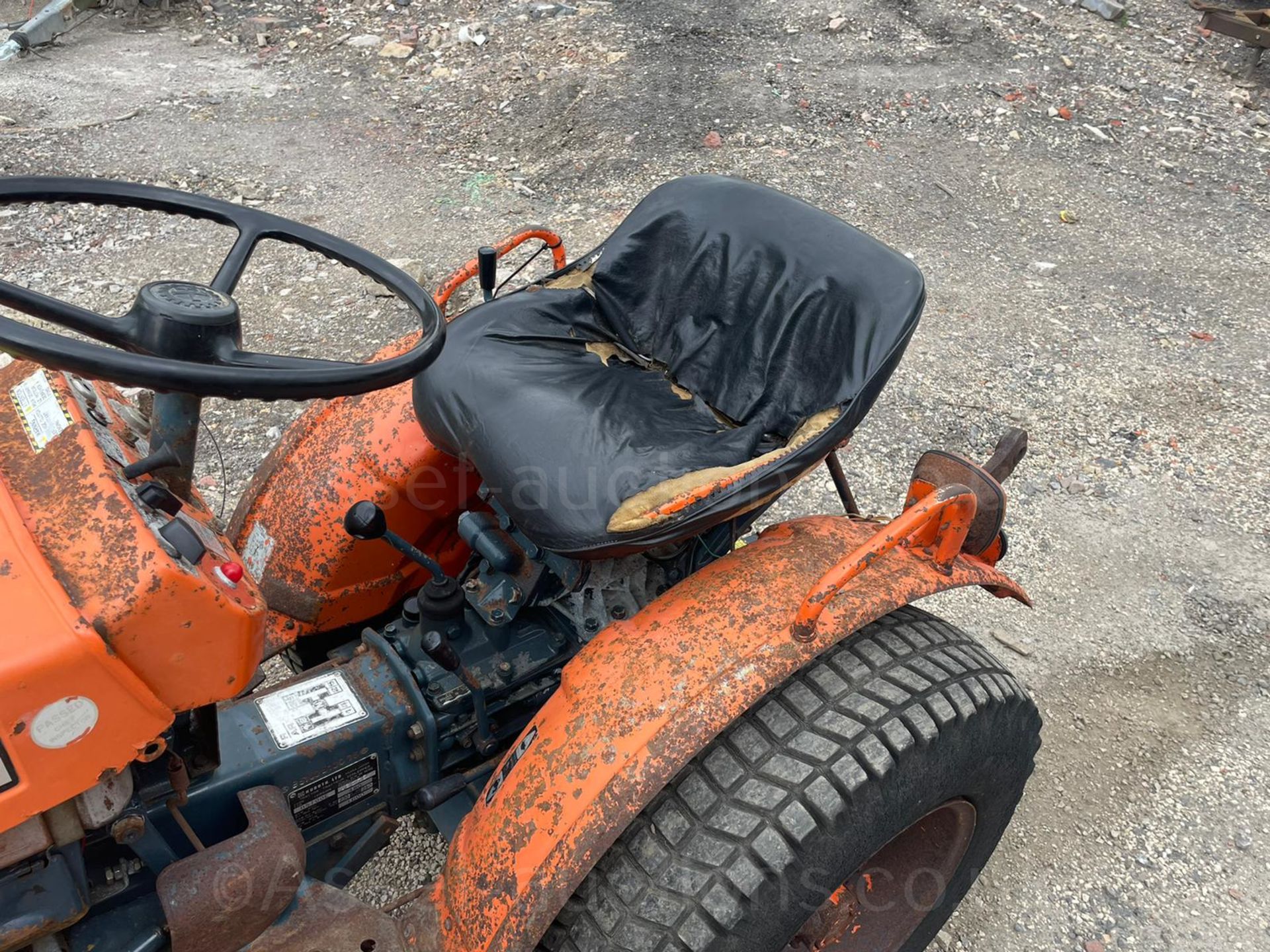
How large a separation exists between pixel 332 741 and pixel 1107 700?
198 centimetres

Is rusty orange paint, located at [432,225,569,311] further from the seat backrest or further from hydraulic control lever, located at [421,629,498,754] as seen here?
hydraulic control lever, located at [421,629,498,754]

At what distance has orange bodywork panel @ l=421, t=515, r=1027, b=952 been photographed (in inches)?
52.8

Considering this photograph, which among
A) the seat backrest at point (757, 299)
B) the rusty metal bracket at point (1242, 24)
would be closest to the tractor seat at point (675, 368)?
the seat backrest at point (757, 299)

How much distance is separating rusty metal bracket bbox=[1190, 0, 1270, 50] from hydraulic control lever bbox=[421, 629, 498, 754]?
5.87 m

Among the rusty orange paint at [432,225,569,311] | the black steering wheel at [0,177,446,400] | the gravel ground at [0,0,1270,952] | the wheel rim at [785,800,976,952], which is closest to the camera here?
the black steering wheel at [0,177,446,400]

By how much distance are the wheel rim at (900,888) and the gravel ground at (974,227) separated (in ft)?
0.96

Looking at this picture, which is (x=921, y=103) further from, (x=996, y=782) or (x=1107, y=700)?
(x=996, y=782)

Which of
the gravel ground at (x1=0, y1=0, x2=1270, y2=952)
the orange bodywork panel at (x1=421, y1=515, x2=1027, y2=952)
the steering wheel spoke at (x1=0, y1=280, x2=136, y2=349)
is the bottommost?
the gravel ground at (x1=0, y1=0, x2=1270, y2=952)

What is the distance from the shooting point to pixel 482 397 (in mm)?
1723

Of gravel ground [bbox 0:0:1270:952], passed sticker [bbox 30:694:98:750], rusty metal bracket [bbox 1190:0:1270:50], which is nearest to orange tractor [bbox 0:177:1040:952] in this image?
passed sticker [bbox 30:694:98:750]

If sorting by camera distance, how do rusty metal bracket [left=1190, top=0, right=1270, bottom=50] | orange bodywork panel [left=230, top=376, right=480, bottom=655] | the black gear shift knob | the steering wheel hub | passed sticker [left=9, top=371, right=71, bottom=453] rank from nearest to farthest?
the steering wheel hub, passed sticker [left=9, top=371, right=71, bottom=453], the black gear shift knob, orange bodywork panel [left=230, top=376, right=480, bottom=655], rusty metal bracket [left=1190, top=0, right=1270, bottom=50]

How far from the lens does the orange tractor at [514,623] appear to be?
46.8 inches

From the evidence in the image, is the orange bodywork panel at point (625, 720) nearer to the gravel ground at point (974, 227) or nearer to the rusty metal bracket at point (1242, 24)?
the gravel ground at point (974, 227)

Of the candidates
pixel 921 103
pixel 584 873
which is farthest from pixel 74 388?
pixel 921 103
